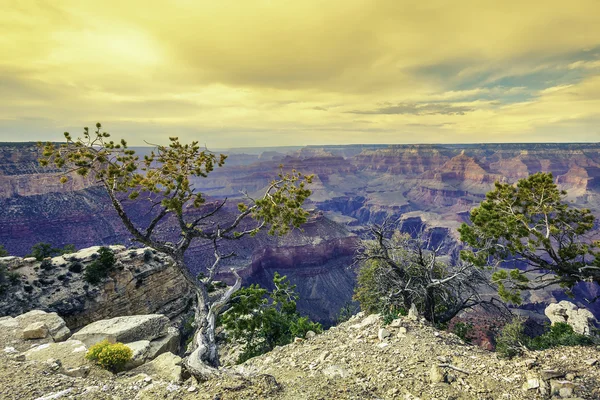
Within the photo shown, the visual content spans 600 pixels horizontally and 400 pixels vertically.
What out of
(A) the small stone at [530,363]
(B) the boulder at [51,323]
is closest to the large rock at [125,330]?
(B) the boulder at [51,323]

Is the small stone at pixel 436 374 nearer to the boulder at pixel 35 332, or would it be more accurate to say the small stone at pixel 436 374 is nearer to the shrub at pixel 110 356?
the shrub at pixel 110 356

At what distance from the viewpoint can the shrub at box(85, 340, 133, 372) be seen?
11.9m

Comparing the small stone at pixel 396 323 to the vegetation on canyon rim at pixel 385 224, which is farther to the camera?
the small stone at pixel 396 323

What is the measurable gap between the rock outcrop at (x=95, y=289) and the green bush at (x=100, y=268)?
19.5 inches

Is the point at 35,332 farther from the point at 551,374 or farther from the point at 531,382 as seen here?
the point at 551,374

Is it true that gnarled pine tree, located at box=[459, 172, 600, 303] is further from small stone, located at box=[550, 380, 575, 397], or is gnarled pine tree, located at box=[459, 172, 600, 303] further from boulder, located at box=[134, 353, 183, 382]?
boulder, located at box=[134, 353, 183, 382]

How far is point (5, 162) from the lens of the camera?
3339 inches

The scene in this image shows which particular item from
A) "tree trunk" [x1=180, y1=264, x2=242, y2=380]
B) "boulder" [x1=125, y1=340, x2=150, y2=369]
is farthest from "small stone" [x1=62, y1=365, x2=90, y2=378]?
"tree trunk" [x1=180, y1=264, x2=242, y2=380]

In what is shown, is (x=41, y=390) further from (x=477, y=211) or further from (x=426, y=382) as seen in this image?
(x=477, y=211)

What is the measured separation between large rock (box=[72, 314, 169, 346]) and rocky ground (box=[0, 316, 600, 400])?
422 centimetres

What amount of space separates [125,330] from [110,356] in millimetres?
6388

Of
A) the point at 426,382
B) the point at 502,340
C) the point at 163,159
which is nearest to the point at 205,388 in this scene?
the point at 426,382

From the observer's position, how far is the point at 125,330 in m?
17.6

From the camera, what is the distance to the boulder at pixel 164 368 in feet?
38.6
